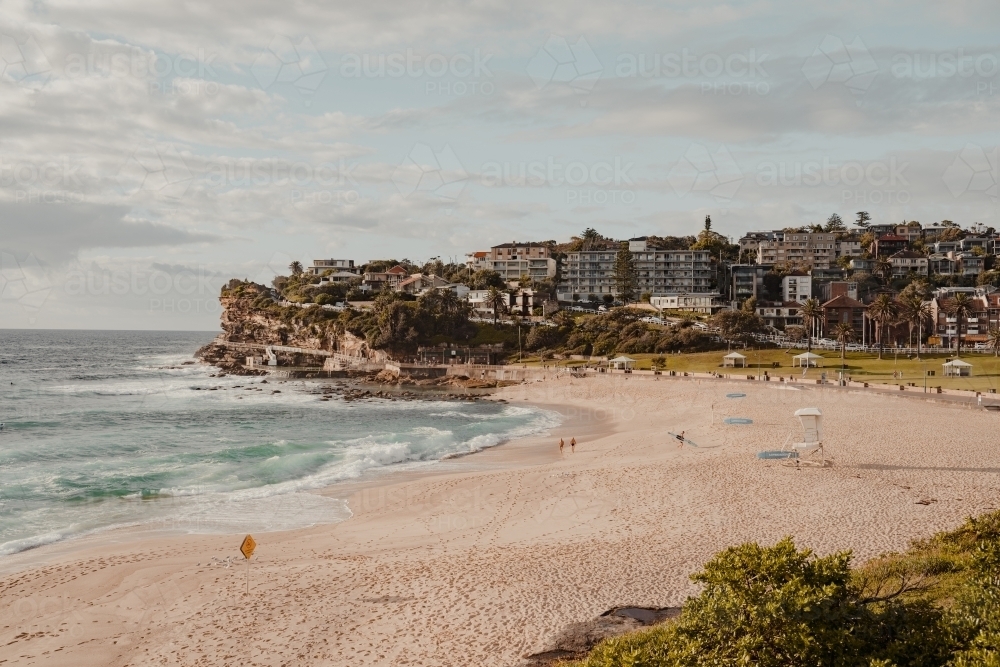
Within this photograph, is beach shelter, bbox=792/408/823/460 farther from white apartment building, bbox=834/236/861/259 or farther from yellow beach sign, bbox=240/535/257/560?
white apartment building, bbox=834/236/861/259

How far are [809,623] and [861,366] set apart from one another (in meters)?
69.8

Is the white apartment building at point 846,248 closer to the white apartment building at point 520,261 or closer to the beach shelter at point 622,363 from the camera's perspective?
the white apartment building at point 520,261

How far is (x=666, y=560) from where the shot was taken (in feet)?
63.7

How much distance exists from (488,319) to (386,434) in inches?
2726

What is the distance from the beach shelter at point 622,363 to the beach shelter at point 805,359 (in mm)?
16318

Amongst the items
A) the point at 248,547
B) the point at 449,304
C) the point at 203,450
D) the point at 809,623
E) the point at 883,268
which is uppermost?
the point at 883,268

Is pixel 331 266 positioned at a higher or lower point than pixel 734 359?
higher

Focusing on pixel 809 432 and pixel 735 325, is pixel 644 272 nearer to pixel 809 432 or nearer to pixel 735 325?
pixel 735 325

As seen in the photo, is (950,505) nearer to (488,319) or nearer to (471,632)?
(471,632)

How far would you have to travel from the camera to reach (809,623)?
9008mm

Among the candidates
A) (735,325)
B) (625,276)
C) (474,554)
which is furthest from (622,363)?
(474,554)

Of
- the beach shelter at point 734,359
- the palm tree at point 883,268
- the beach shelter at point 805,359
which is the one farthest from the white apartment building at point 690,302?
the beach shelter at point 805,359

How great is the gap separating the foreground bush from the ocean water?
19188 mm

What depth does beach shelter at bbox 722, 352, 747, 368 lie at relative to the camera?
7357 cm
